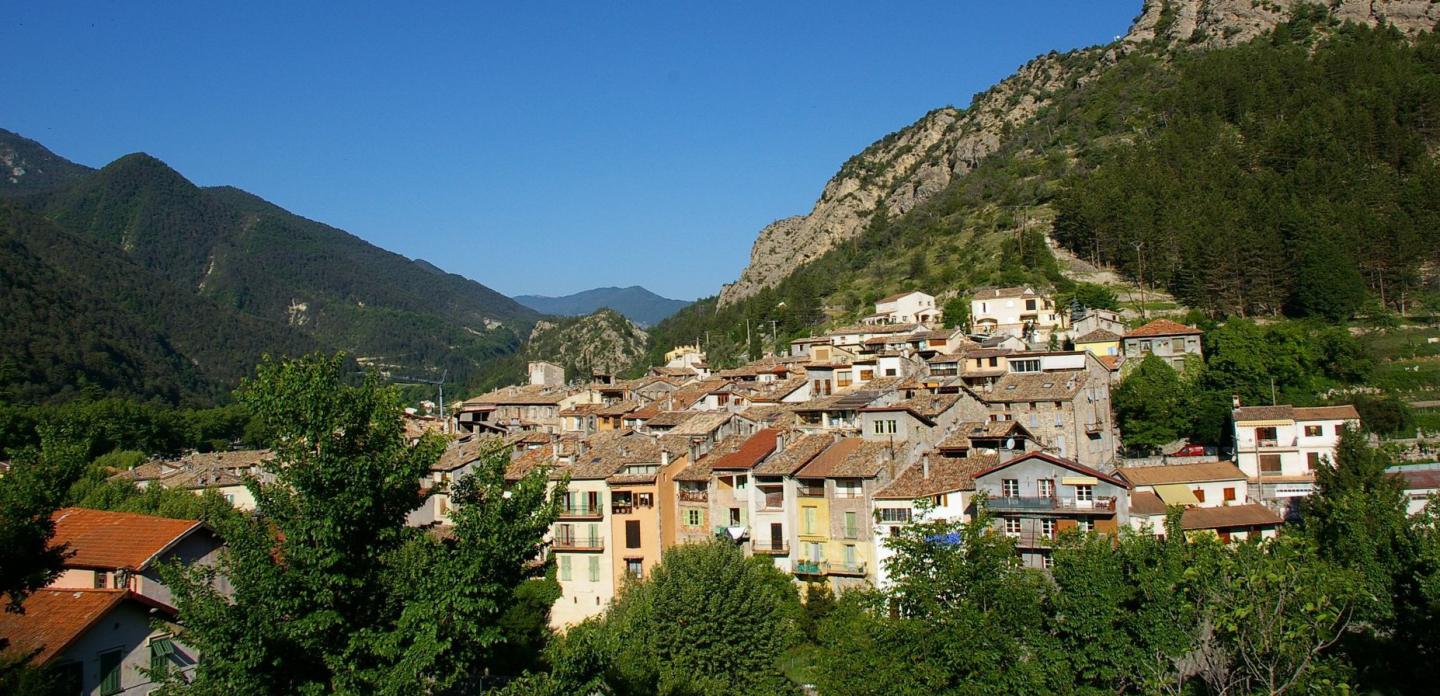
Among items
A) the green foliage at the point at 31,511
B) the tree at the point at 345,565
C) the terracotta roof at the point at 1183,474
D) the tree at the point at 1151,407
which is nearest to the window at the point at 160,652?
the green foliage at the point at 31,511

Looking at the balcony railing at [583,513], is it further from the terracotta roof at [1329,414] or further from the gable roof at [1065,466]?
the terracotta roof at [1329,414]

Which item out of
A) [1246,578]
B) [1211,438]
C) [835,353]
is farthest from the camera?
[835,353]

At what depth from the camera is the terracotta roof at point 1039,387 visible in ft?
161

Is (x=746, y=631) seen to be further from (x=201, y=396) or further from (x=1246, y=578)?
(x=201, y=396)

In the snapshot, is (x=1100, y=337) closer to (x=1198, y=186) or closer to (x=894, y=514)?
(x=894, y=514)

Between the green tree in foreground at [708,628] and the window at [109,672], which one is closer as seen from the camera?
the window at [109,672]

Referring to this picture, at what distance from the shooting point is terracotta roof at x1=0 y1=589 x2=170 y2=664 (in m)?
21.7

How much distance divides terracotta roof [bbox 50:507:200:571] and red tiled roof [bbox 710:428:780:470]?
842 inches

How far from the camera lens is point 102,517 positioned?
1145 inches

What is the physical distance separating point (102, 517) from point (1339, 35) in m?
165

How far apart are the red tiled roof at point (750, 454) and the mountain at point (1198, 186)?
160ft

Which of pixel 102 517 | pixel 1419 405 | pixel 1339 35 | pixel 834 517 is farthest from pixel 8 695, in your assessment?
pixel 1339 35

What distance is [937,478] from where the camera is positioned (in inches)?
1566

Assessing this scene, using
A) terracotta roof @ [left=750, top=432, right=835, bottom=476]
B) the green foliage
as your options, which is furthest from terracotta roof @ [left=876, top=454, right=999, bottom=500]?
the green foliage
